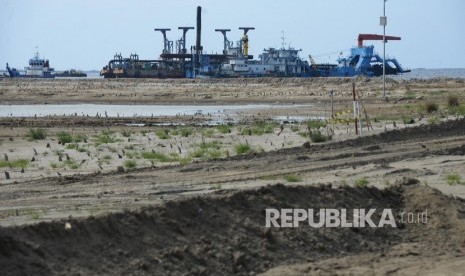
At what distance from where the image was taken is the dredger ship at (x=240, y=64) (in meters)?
106

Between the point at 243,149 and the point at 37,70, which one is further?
the point at 37,70

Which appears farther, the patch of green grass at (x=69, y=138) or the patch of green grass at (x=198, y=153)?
the patch of green grass at (x=69, y=138)

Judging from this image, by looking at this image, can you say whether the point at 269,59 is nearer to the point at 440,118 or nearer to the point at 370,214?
the point at 440,118

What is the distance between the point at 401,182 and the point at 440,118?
753 inches

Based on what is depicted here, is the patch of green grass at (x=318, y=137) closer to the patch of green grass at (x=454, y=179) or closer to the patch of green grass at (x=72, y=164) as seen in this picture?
the patch of green grass at (x=72, y=164)

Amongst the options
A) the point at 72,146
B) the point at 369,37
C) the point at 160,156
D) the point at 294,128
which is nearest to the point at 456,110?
the point at 294,128

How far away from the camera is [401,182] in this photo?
14477 millimetres

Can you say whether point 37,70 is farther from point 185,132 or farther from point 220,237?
point 220,237

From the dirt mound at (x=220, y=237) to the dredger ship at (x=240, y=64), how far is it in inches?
3568

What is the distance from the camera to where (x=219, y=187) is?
1570 cm

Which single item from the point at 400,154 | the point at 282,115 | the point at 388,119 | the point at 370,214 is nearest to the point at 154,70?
the point at 282,115

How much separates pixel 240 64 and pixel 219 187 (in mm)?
93442

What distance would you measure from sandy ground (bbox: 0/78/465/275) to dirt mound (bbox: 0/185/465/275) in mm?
21

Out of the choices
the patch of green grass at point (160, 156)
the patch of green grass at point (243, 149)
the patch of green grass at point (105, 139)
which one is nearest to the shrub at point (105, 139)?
the patch of green grass at point (105, 139)
